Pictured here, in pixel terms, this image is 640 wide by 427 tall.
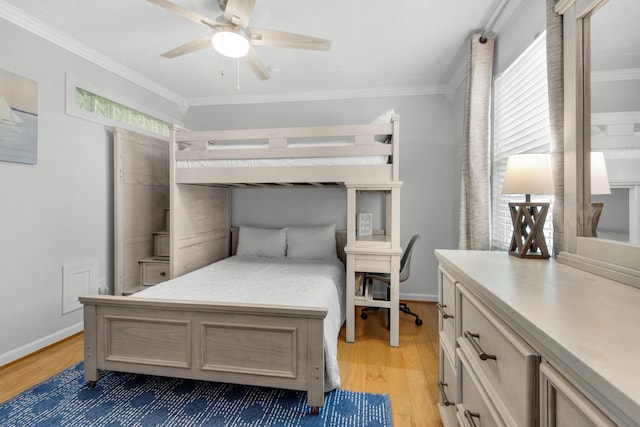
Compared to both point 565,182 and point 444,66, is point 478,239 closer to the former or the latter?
point 565,182

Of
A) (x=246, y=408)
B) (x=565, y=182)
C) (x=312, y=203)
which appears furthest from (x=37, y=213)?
(x=565, y=182)

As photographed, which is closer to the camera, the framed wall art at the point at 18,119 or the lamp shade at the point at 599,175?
the lamp shade at the point at 599,175

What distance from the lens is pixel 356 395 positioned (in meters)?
1.82

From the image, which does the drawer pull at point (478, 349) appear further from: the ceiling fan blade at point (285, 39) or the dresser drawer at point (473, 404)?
the ceiling fan blade at point (285, 39)

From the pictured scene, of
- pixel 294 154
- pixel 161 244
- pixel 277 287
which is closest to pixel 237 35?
pixel 294 154

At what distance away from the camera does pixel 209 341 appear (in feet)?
5.74

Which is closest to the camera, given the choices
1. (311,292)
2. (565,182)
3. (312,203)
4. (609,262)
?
(609,262)

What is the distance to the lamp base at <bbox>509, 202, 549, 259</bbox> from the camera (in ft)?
4.62

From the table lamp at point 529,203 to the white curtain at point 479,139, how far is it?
2.51ft

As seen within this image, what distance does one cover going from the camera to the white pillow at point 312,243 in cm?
335

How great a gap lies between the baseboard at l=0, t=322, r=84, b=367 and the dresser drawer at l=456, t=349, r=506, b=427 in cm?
290

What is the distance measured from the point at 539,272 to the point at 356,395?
125 centimetres

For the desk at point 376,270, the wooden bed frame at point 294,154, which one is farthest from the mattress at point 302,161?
the desk at point 376,270

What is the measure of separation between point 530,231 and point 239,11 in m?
1.93
